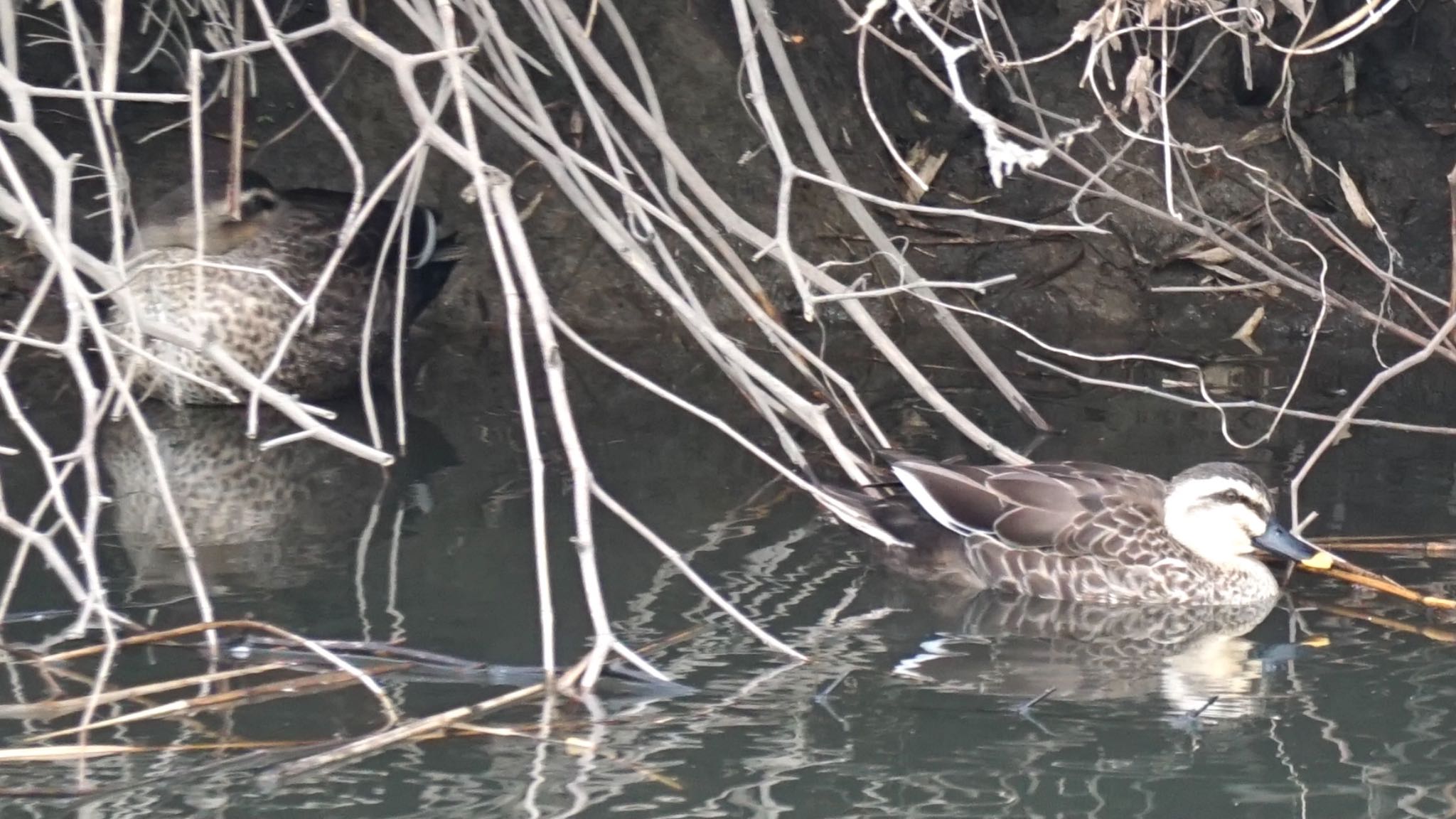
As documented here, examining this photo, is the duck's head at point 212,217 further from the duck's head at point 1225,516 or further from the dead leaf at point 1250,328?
the dead leaf at point 1250,328

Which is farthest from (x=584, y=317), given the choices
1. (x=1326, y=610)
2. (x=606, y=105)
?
(x=1326, y=610)

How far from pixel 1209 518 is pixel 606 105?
12.9 ft

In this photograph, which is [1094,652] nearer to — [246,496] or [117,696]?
[117,696]

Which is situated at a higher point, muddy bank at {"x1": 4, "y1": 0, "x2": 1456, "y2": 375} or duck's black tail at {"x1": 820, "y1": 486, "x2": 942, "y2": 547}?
muddy bank at {"x1": 4, "y1": 0, "x2": 1456, "y2": 375}

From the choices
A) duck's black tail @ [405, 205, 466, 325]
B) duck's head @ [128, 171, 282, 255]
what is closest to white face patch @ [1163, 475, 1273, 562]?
duck's black tail @ [405, 205, 466, 325]

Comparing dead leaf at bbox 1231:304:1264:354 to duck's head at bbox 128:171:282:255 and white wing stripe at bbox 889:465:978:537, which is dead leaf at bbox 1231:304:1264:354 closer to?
white wing stripe at bbox 889:465:978:537

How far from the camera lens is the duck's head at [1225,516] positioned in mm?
5223

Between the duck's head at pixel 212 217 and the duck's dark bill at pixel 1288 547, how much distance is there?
12.8 ft

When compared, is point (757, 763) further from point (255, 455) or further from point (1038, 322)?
point (1038, 322)

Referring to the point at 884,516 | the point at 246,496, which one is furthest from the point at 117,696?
the point at 884,516

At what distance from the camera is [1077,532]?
17.6 ft

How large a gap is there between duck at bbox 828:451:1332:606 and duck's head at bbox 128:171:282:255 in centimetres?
294

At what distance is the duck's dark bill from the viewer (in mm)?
5078

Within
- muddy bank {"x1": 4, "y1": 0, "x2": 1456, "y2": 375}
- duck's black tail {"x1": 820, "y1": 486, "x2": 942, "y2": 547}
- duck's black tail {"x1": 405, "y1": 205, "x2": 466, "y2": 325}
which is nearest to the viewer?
duck's black tail {"x1": 820, "y1": 486, "x2": 942, "y2": 547}
